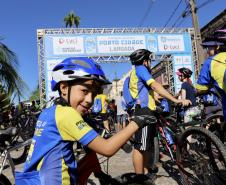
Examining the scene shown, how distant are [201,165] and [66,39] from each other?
16.7m

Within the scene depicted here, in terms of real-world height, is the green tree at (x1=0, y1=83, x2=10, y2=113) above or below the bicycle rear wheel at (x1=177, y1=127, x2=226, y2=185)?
above

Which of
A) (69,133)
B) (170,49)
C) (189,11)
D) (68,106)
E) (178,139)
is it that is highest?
(189,11)

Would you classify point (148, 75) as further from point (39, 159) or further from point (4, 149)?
point (39, 159)

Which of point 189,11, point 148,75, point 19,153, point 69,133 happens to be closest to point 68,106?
point 69,133

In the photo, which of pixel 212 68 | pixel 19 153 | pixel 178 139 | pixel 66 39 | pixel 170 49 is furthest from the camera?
pixel 170 49

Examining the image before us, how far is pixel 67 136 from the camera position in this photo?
1.98 meters

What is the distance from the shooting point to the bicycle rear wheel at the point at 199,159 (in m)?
3.47

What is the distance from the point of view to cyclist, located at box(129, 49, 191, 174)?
13.6 feet

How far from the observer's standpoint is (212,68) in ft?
10.8

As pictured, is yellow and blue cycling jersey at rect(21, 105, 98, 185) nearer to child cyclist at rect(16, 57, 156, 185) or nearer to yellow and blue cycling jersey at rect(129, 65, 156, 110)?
child cyclist at rect(16, 57, 156, 185)

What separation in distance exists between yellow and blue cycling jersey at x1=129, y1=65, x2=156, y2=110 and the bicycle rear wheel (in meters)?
0.72

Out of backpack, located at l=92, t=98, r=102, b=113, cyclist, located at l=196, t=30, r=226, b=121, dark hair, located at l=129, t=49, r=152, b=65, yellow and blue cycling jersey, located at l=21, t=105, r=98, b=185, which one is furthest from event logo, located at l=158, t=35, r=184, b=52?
yellow and blue cycling jersey, located at l=21, t=105, r=98, b=185

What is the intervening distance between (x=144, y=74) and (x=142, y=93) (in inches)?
10.0

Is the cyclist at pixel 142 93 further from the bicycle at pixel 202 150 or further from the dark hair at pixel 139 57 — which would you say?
the bicycle at pixel 202 150
